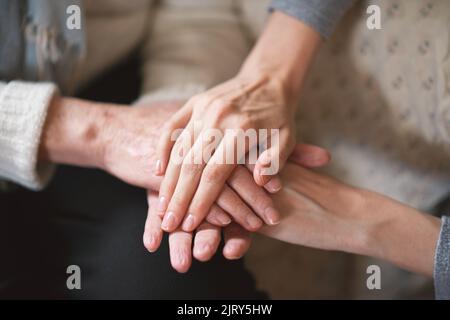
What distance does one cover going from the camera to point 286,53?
77cm

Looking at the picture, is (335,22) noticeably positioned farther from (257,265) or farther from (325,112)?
(257,265)

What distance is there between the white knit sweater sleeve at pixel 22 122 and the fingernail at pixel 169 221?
196mm

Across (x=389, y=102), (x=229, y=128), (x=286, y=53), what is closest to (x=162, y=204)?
(x=229, y=128)

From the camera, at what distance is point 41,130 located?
26.2 inches

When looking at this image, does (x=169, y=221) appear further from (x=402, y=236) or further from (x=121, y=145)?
(x=402, y=236)

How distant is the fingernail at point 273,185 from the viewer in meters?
0.66

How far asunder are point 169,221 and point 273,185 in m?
0.14

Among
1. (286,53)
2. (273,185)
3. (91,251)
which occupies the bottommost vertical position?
(91,251)

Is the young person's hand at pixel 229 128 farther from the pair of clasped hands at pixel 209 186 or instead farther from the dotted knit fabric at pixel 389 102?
the dotted knit fabric at pixel 389 102

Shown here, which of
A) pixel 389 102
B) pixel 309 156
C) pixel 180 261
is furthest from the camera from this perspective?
pixel 389 102

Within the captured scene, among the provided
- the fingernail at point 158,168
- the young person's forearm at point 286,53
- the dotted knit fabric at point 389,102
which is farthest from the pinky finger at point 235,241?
the dotted knit fabric at point 389,102

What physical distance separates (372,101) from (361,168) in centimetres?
13

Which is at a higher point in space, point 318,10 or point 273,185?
point 318,10
